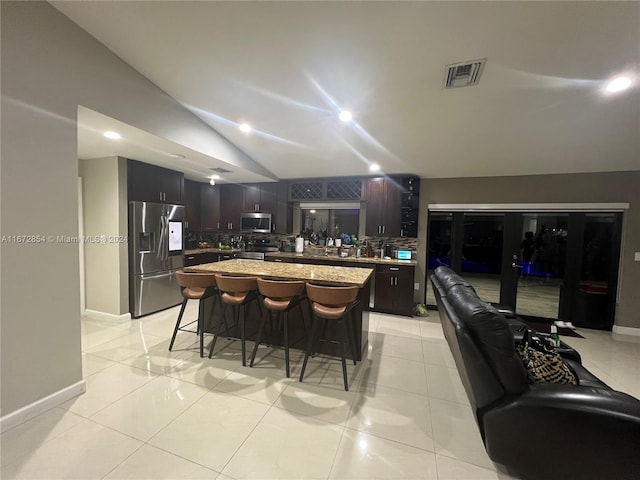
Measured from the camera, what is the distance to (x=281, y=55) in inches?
88.0

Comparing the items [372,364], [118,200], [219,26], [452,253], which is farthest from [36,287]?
[452,253]

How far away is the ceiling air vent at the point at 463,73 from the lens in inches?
85.2

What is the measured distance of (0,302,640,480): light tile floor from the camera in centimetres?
159

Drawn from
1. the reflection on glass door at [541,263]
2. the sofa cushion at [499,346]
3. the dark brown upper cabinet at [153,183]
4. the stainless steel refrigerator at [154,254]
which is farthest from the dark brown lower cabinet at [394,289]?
the dark brown upper cabinet at [153,183]

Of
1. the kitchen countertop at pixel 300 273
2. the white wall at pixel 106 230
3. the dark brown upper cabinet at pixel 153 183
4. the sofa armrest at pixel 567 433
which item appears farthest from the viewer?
the dark brown upper cabinet at pixel 153 183

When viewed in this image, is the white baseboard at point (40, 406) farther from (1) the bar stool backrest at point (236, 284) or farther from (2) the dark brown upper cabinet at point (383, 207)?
(2) the dark brown upper cabinet at point (383, 207)

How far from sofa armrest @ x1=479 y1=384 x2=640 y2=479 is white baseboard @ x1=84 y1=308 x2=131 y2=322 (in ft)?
14.8

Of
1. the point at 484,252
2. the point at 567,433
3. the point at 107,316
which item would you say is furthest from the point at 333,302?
the point at 107,316

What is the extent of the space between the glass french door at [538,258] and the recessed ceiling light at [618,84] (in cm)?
227

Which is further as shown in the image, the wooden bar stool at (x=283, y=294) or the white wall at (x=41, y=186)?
the wooden bar stool at (x=283, y=294)

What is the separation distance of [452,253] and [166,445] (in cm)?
463

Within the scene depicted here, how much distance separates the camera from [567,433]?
1381mm

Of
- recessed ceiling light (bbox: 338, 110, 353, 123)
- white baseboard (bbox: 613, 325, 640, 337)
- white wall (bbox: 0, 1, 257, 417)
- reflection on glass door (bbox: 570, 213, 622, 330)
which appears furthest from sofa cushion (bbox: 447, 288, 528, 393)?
white baseboard (bbox: 613, 325, 640, 337)

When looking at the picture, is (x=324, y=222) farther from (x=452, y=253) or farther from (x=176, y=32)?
(x=176, y=32)
